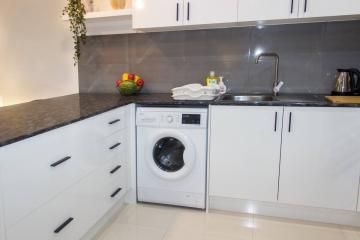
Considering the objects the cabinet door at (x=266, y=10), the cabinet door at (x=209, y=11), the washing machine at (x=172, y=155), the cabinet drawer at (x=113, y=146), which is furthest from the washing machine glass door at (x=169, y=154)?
the cabinet door at (x=266, y=10)

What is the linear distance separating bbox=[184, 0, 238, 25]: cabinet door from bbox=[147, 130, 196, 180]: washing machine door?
0.95 metres

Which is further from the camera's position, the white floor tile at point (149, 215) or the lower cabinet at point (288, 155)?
the white floor tile at point (149, 215)

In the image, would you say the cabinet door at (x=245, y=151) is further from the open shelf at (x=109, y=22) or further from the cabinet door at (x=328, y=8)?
the open shelf at (x=109, y=22)

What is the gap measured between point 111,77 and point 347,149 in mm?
2234

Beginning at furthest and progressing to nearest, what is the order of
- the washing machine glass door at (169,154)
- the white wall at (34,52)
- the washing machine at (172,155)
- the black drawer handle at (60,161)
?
the white wall at (34,52), the washing machine glass door at (169,154), the washing machine at (172,155), the black drawer handle at (60,161)

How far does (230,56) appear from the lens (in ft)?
8.62

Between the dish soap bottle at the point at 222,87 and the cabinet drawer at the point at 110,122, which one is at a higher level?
the dish soap bottle at the point at 222,87

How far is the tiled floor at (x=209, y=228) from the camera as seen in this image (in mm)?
1985

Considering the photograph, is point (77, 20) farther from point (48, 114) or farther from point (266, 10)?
point (266, 10)

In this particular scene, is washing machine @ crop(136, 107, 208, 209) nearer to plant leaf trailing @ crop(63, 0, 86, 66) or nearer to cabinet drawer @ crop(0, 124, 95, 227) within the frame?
cabinet drawer @ crop(0, 124, 95, 227)

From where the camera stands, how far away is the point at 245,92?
2639mm

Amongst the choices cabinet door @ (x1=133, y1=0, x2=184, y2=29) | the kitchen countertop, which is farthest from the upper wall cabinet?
the kitchen countertop

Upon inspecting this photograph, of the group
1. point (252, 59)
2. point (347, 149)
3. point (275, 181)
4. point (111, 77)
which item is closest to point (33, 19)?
point (111, 77)

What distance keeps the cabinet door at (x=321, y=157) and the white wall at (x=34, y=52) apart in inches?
88.1
